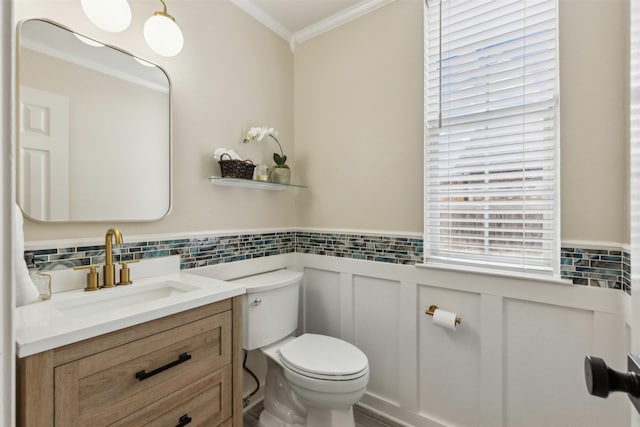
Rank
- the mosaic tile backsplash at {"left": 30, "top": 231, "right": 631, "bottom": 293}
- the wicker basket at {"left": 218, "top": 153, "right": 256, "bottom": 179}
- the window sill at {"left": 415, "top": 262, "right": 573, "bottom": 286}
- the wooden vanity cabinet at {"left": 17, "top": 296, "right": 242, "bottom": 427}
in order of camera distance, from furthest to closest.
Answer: the wicker basket at {"left": 218, "top": 153, "right": 256, "bottom": 179} → the window sill at {"left": 415, "top": 262, "right": 573, "bottom": 286} → the mosaic tile backsplash at {"left": 30, "top": 231, "right": 631, "bottom": 293} → the wooden vanity cabinet at {"left": 17, "top": 296, "right": 242, "bottom": 427}

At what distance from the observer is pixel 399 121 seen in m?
1.70

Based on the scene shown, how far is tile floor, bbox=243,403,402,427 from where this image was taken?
167 centimetres

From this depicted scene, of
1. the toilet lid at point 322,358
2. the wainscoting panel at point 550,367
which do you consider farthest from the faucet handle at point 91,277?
the wainscoting panel at point 550,367

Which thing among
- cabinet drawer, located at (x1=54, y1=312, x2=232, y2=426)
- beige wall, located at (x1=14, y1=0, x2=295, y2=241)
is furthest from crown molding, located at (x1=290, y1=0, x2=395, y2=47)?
cabinet drawer, located at (x1=54, y1=312, x2=232, y2=426)

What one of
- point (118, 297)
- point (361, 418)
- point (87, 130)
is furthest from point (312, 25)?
point (361, 418)

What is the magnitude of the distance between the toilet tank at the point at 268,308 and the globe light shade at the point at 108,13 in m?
1.21

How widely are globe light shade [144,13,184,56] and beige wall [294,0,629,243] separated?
0.94 metres

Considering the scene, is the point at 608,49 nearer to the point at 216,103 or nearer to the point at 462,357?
the point at 462,357

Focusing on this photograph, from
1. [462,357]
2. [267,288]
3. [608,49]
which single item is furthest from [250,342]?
[608,49]

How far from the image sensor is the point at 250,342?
4.89 feet

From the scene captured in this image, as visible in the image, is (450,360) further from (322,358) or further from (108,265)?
(108,265)

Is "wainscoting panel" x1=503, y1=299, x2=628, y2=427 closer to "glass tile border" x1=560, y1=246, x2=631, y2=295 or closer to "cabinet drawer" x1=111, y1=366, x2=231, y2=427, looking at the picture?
"glass tile border" x1=560, y1=246, x2=631, y2=295

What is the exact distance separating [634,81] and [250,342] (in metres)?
1.57

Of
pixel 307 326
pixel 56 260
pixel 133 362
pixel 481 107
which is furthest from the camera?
pixel 307 326
